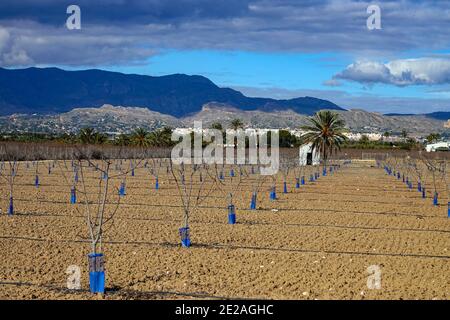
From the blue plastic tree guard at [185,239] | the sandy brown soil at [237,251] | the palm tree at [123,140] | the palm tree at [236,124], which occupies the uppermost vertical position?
the palm tree at [236,124]

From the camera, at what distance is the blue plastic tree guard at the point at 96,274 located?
7.36 m

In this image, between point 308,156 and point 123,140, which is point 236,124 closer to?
point 123,140

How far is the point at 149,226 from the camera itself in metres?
13.6

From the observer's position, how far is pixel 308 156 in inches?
2181

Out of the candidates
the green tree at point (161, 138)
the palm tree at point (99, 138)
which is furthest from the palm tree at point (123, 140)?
the green tree at point (161, 138)

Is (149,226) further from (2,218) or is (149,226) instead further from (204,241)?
(2,218)

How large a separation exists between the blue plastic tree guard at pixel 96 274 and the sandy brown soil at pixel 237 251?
0.15 metres

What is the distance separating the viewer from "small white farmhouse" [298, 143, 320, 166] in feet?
176

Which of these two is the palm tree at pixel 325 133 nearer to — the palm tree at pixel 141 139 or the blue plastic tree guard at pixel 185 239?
the palm tree at pixel 141 139

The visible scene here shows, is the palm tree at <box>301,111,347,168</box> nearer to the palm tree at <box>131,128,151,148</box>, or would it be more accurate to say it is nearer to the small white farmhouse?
the small white farmhouse

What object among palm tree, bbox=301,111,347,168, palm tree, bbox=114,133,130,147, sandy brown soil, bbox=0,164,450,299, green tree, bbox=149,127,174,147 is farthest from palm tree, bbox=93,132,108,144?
sandy brown soil, bbox=0,164,450,299

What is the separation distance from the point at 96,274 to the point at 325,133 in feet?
154
